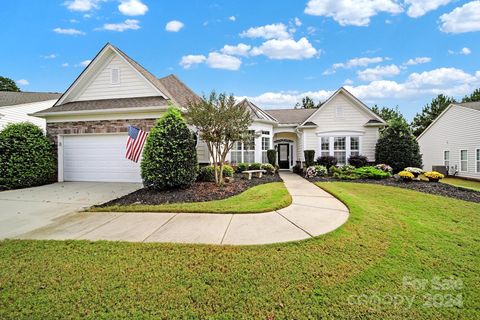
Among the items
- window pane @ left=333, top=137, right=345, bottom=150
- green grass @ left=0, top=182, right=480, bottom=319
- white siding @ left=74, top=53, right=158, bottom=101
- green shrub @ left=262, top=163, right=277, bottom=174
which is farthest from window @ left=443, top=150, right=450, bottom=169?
white siding @ left=74, top=53, right=158, bottom=101

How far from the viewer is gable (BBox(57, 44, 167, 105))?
34.7 ft

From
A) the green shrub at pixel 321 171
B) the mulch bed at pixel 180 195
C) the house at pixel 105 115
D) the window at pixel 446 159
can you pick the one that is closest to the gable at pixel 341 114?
the green shrub at pixel 321 171

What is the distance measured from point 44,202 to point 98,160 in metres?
4.04

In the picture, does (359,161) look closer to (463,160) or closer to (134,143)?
(463,160)

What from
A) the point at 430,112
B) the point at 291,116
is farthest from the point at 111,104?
the point at 430,112

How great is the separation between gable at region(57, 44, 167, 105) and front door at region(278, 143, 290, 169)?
1079 centimetres

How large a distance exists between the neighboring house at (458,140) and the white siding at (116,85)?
21020mm

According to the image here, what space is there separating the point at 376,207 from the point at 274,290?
489 centimetres

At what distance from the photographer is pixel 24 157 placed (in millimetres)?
9227

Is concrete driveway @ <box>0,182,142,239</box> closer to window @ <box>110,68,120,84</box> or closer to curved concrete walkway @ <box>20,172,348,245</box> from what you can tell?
curved concrete walkway @ <box>20,172,348,245</box>

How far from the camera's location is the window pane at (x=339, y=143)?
1508 cm

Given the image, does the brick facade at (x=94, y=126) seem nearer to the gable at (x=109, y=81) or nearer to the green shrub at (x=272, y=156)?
the gable at (x=109, y=81)

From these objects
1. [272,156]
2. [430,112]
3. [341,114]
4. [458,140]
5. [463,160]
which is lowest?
[463,160]

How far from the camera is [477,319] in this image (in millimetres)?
2078
